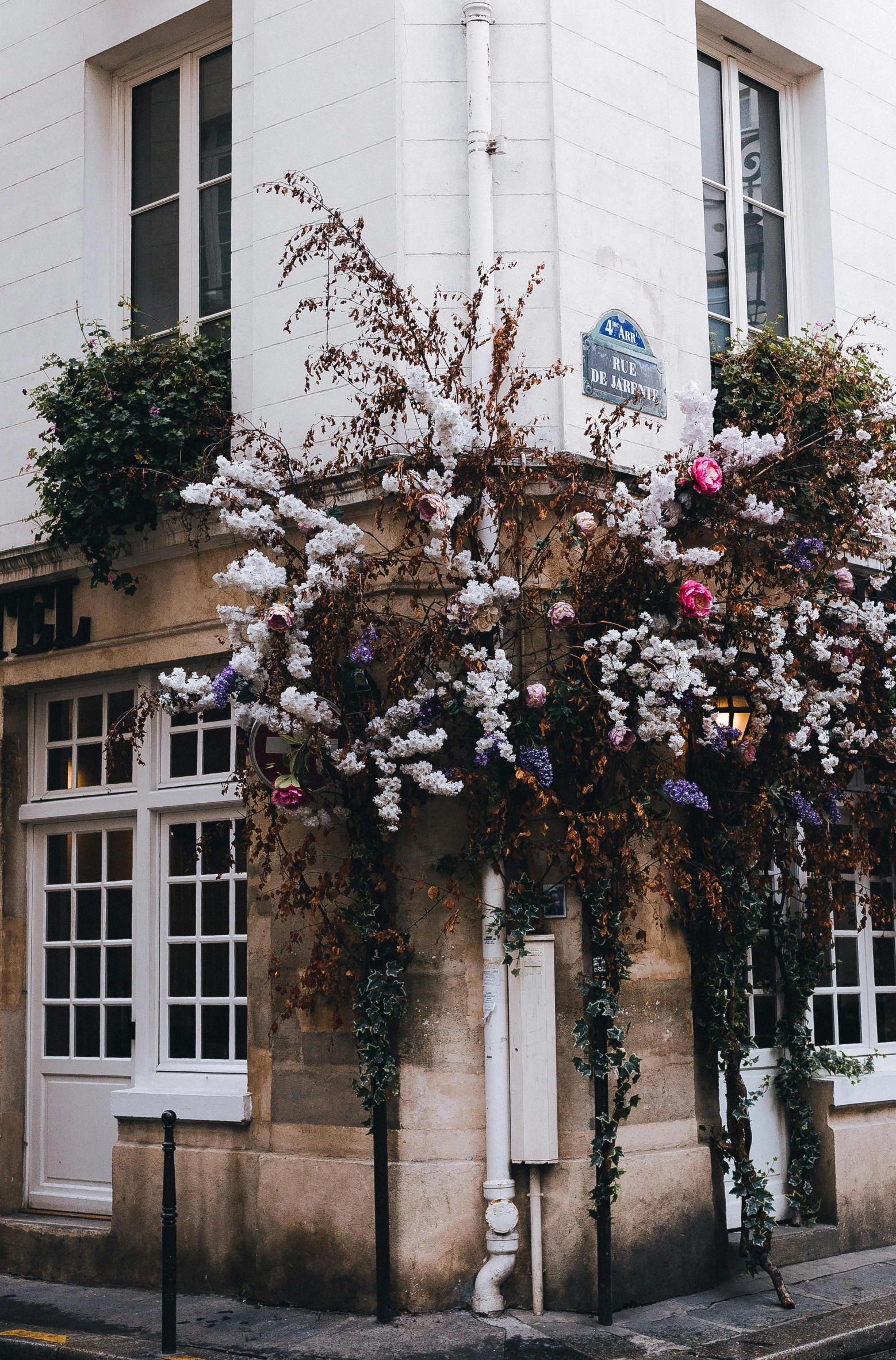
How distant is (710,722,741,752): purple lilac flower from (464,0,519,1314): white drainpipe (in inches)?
48.3

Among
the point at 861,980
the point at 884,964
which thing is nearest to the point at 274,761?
the point at 861,980

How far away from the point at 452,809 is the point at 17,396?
14.3ft

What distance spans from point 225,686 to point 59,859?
2.80 meters

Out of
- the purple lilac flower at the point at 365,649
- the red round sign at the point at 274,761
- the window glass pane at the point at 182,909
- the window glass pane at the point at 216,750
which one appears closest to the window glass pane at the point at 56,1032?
the window glass pane at the point at 182,909

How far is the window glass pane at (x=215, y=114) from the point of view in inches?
366

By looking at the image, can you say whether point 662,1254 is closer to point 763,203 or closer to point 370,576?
point 370,576

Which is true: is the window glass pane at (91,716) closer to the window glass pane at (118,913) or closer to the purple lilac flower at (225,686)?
the window glass pane at (118,913)

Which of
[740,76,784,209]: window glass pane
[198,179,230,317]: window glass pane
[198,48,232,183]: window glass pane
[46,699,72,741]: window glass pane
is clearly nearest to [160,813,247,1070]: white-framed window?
[46,699,72,741]: window glass pane

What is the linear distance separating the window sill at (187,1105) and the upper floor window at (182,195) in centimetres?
443

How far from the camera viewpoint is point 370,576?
24.2 ft

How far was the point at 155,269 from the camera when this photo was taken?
378 inches

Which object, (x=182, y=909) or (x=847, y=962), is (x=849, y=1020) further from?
(x=182, y=909)

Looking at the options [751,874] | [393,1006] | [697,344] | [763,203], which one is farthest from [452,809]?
[763,203]

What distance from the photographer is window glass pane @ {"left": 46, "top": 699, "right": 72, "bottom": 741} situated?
9.52m
